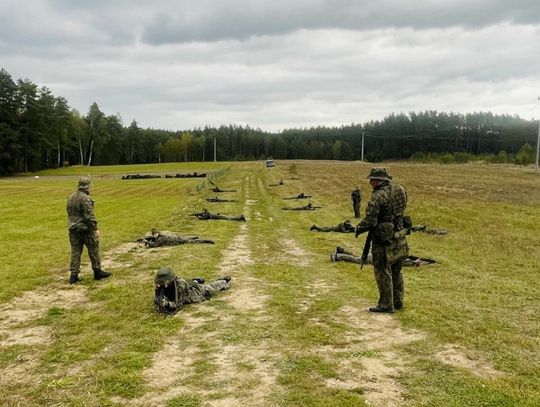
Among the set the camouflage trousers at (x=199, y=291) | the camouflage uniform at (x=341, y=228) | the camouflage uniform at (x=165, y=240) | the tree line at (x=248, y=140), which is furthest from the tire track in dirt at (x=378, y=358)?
the tree line at (x=248, y=140)

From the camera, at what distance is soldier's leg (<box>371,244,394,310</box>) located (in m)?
9.06

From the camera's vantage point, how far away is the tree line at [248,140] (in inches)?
3685

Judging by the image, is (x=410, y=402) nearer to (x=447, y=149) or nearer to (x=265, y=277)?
(x=265, y=277)

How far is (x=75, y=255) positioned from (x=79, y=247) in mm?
215

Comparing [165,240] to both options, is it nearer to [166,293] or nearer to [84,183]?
[84,183]

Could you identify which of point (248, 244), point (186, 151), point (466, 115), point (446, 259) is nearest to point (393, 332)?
point (446, 259)

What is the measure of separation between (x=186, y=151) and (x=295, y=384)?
14682cm

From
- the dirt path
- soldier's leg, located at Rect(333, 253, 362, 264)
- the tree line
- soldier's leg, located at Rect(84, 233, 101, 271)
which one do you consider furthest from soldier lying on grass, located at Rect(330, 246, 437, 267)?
the tree line

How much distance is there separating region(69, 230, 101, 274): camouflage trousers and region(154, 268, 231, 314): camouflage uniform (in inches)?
130

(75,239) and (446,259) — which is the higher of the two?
(75,239)

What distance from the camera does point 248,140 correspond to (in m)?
166

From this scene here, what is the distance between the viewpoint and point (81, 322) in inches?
356

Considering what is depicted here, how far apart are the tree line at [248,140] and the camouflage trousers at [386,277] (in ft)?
286

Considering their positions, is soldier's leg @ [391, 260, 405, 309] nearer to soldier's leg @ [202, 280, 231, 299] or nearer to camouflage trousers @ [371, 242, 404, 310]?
camouflage trousers @ [371, 242, 404, 310]
